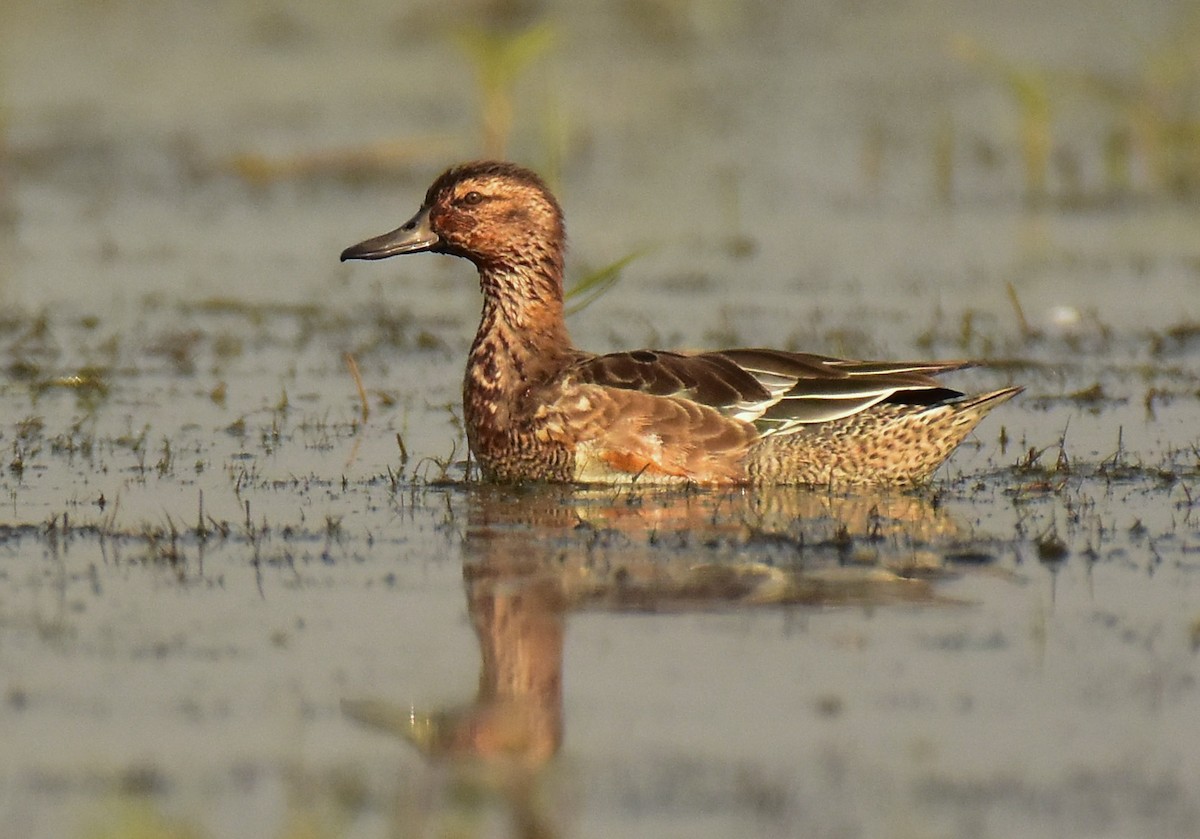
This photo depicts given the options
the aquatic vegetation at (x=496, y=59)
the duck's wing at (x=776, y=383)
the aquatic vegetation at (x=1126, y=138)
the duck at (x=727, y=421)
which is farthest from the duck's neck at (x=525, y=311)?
the aquatic vegetation at (x=1126, y=138)

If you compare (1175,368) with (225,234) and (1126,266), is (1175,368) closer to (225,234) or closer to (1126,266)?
(1126,266)

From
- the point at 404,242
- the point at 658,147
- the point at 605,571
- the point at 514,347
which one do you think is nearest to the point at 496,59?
the point at 658,147

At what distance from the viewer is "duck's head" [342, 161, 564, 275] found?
28.8ft

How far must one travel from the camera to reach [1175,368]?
10.3 meters

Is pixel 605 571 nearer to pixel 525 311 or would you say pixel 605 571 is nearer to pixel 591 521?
pixel 591 521

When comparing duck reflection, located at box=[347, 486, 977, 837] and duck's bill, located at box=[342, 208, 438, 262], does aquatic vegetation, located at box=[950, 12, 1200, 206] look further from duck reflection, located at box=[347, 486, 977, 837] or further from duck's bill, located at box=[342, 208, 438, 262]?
duck reflection, located at box=[347, 486, 977, 837]

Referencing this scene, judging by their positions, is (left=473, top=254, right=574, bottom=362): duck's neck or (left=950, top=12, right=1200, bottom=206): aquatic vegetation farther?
(left=950, top=12, right=1200, bottom=206): aquatic vegetation

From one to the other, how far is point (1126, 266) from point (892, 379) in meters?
4.89

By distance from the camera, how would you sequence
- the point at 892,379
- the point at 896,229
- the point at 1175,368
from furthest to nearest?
the point at 896,229
the point at 1175,368
the point at 892,379

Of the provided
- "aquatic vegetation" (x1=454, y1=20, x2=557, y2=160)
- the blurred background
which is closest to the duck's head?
the blurred background

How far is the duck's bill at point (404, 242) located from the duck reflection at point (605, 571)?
1.17m

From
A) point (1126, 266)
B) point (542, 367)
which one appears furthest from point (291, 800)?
point (1126, 266)

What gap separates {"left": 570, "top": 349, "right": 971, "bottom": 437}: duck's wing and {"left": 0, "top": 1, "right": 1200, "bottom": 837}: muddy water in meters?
0.29

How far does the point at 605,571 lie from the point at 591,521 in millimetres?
801
